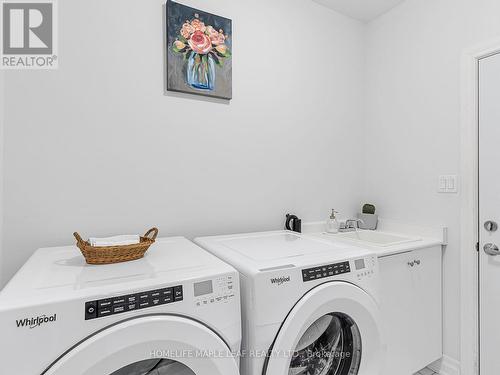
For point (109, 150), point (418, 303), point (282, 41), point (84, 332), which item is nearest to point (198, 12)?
point (282, 41)

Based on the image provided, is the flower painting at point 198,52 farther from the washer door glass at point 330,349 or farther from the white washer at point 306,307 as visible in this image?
the washer door glass at point 330,349

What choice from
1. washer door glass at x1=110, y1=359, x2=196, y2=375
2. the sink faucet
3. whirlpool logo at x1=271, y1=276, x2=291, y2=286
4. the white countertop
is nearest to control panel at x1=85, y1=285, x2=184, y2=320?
washer door glass at x1=110, y1=359, x2=196, y2=375

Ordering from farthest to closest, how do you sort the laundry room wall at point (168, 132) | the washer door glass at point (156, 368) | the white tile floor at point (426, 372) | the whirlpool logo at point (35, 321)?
the white tile floor at point (426, 372) < the laundry room wall at point (168, 132) < the washer door glass at point (156, 368) < the whirlpool logo at point (35, 321)

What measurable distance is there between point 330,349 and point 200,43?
69.8 inches

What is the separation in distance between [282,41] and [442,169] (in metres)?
1.41

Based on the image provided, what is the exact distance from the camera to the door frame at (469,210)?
1740 mm

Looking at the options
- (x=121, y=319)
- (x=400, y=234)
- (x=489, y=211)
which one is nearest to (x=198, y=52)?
(x=121, y=319)

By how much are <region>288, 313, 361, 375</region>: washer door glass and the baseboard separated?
3.36ft

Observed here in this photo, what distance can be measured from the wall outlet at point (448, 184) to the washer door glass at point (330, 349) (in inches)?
46.7

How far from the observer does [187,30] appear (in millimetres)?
1659

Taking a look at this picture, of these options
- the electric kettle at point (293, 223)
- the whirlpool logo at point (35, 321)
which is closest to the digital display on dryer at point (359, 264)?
the electric kettle at point (293, 223)

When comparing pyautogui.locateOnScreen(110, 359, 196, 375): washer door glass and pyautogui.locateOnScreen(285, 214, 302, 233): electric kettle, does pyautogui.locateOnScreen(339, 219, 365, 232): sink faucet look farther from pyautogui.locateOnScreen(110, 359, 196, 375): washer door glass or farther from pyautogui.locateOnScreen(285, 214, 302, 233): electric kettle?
pyautogui.locateOnScreen(110, 359, 196, 375): washer door glass

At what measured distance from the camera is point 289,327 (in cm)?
102

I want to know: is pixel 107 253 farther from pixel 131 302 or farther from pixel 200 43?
pixel 200 43
